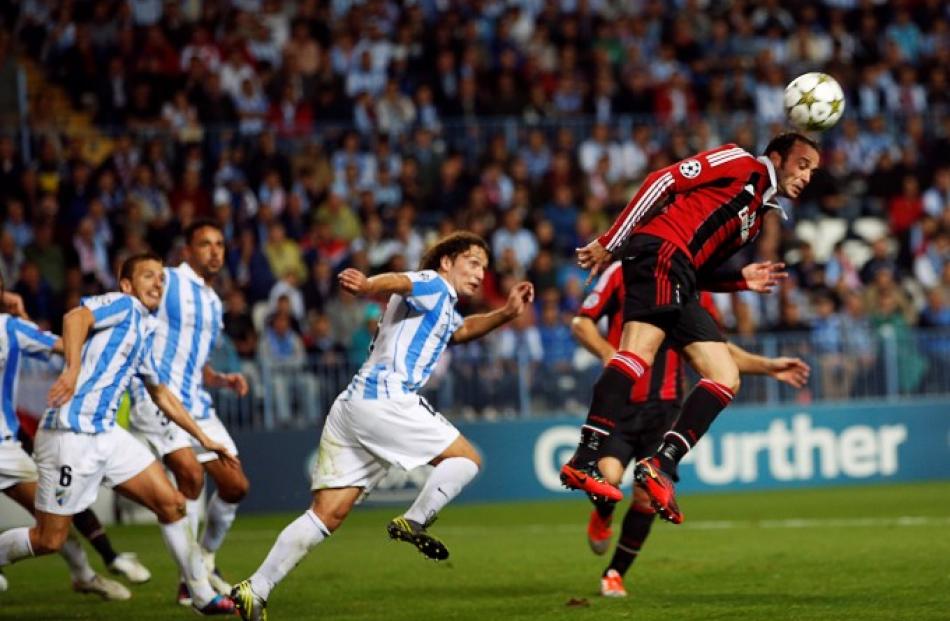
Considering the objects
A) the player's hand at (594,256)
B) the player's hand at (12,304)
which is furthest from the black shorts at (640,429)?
the player's hand at (12,304)

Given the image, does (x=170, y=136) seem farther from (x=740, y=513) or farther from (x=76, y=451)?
(x=76, y=451)

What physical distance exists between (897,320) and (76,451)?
13236 mm

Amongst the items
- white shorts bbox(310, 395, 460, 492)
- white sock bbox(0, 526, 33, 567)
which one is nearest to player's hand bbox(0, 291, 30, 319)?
white sock bbox(0, 526, 33, 567)

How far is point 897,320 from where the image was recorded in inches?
799

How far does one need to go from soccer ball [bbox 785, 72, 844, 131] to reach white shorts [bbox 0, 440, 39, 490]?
4962mm

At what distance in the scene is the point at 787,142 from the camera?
912cm

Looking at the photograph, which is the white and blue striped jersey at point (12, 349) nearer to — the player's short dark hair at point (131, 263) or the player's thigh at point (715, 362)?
the player's short dark hair at point (131, 263)

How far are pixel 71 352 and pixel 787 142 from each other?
13.2 ft

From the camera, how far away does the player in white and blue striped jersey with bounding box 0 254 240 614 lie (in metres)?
9.27

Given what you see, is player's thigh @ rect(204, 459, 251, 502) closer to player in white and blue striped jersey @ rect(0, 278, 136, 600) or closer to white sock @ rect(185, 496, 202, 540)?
white sock @ rect(185, 496, 202, 540)

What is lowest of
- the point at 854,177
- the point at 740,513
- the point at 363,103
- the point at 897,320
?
the point at 740,513

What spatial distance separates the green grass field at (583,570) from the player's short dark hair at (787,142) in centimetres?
247

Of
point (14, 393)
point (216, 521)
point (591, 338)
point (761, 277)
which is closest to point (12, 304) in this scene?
point (14, 393)

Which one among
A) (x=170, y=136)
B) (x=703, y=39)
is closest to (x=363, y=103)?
(x=170, y=136)
